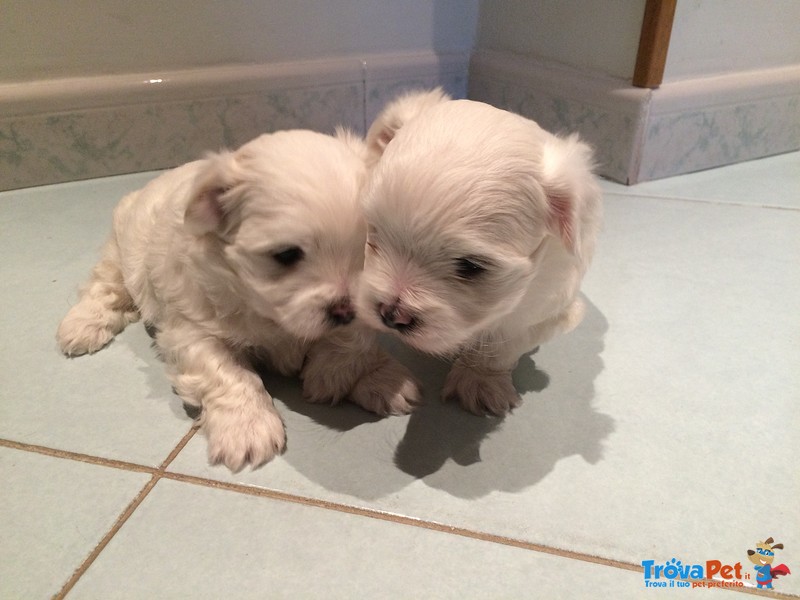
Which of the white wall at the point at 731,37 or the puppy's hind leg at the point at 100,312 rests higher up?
the white wall at the point at 731,37

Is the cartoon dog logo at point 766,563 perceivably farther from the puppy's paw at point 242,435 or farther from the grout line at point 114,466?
the grout line at point 114,466

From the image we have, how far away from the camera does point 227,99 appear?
2.36 metres

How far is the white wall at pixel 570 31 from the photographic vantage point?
88.7 inches

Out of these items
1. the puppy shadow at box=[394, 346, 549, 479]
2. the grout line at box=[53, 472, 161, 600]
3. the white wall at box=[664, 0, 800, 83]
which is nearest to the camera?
the grout line at box=[53, 472, 161, 600]

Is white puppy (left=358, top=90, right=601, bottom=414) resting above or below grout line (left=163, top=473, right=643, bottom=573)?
above

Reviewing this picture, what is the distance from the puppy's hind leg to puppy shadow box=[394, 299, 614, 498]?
2.49 feet

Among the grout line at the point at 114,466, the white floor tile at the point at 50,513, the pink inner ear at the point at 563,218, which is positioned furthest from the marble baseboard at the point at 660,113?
the white floor tile at the point at 50,513

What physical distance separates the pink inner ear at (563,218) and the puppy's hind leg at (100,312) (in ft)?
3.42

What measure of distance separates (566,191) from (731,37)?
6.25 feet

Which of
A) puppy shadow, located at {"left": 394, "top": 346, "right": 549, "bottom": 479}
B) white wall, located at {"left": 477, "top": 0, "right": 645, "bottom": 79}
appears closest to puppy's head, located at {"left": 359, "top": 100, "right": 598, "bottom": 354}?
puppy shadow, located at {"left": 394, "top": 346, "right": 549, "bottom": 479}

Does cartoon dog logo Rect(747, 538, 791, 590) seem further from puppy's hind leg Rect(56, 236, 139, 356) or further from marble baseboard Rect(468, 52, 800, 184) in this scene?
marble baseboard Rect(468, 52, 800, 184)

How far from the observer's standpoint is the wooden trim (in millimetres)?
2088

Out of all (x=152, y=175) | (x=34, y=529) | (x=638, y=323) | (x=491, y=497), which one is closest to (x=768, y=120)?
(x=638, y=323)

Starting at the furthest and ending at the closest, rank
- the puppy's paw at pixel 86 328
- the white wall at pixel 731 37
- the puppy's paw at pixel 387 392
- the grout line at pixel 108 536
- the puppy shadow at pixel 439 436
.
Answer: the white wall at pixel 731 37 → the puppy's paw at pixel 86 328 → the puppy's paw at pixel 387 392 → the puppy shadow at pixel 439 436 → the grout line at pixel 108 536
